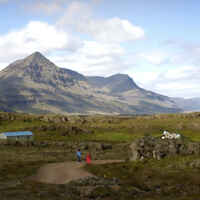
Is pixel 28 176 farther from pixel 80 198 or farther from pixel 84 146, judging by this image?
pixel 84 146

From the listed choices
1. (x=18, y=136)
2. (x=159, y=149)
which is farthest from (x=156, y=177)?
(x=18, y=136)

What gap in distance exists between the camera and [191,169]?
173 ft

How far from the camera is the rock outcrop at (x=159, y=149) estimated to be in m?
68.1

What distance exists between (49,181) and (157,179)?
15.0m

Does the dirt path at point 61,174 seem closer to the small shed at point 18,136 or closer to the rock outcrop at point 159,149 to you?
the rock outcrop at point 159,149

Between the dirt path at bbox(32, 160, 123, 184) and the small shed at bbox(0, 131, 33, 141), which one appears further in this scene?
the small shed at bbox(0, 131, 33, 141)

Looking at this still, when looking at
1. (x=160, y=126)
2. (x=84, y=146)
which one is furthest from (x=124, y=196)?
(x=160, y=126)

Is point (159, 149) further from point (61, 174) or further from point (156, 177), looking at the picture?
point (61, 174)

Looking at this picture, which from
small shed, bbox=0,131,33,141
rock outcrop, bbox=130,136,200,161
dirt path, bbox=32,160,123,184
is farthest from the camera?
small shed, bbox=0,131,33,141

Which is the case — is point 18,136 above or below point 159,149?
below

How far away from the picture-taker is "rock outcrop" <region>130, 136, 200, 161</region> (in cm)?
6806

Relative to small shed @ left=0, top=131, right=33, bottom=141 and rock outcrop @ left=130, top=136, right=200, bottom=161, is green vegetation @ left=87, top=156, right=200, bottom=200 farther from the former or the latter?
small shed @ left=0, top=131, right=33, bottom=141

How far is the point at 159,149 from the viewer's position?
224 feet

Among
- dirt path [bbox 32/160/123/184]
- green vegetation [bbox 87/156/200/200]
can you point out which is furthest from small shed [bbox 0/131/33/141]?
green vegetation [bbox 87/156/200/200]
